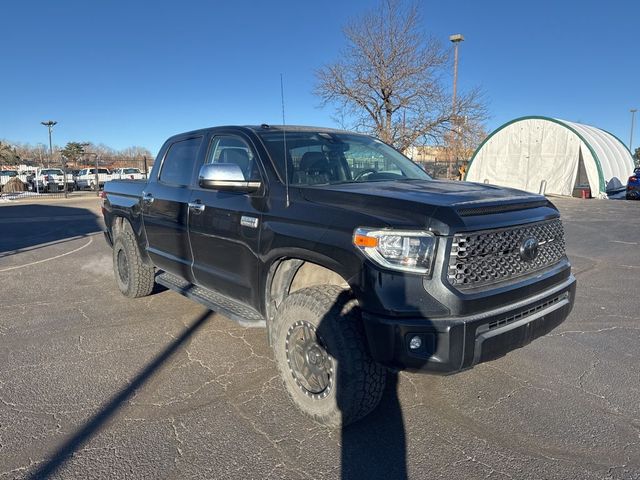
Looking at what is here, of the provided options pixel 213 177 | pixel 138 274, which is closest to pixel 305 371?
pixel 213 177

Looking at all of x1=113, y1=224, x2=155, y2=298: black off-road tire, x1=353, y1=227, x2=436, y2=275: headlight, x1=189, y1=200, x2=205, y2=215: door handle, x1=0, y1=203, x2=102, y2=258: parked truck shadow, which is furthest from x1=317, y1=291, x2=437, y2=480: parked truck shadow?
x1=0, y1=203, x2=102, y2=258: parked truck shadow

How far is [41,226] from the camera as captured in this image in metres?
12.9

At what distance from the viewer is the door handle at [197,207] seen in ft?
13.5

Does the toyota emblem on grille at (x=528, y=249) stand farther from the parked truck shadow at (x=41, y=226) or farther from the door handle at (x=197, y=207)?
the parked truck shadow at (x=41, y=226)

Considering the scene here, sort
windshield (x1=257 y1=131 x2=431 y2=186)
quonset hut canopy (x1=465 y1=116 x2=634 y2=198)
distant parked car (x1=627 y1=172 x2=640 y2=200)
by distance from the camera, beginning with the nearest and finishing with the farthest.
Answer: windshield (x1=257 y1=131 x2=431 y2=186) → distant parked car (x1=627 y1=172 x2=640 y2=200) → quonset hut canopy (x1=465 y1=116 x2=634 y2=198)

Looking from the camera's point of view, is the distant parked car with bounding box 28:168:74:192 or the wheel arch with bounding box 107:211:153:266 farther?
Result: the distant parked car with bounding box 28:168:74:192

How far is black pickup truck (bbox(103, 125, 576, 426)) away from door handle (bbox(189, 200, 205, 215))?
0.02m

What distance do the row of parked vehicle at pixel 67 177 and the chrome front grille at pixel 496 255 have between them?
24.6m

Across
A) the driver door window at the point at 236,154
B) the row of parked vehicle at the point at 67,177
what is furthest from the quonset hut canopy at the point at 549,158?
the driver door window at the point at 236,154

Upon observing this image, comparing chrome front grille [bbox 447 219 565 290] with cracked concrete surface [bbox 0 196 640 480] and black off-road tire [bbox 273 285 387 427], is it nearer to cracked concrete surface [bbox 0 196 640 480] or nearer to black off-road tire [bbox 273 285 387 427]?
black off-road tire [bbox 273 285 387 427]

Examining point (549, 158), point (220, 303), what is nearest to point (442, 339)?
point (220, 303)

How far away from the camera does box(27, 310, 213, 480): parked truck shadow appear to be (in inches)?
102

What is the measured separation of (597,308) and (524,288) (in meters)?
3.27

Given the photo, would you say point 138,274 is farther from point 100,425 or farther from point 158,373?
point 100,425
